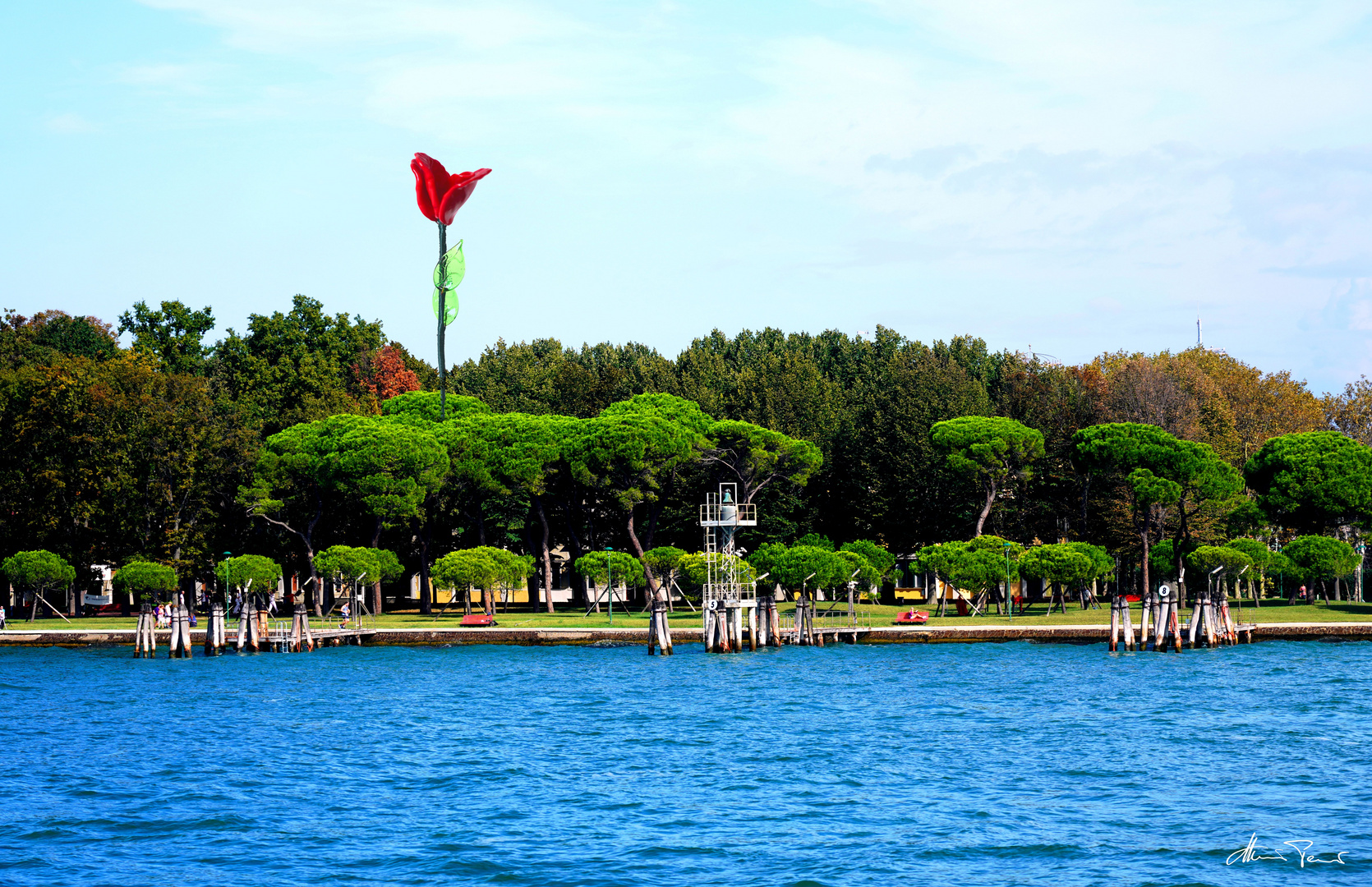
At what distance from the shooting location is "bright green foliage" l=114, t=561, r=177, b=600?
2884 inches

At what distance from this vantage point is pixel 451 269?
89.9 meters

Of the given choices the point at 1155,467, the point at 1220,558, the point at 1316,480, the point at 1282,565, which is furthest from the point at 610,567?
the point at 1316,480

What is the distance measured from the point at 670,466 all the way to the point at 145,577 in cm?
2825

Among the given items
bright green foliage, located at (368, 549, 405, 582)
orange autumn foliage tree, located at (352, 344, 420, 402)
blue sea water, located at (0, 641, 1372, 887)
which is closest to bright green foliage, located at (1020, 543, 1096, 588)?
blue sea water, located at (0, 641, 1372, 887)

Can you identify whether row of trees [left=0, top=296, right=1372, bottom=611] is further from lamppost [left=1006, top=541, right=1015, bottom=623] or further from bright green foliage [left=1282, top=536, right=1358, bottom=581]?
lamppost [left=1006, top=541, right=1015, bottom=623]

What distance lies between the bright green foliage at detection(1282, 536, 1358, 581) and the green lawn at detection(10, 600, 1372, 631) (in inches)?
88.2

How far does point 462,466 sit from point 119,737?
40949mm

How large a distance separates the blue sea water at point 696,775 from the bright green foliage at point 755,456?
83.3 feet

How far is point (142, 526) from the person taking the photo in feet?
265

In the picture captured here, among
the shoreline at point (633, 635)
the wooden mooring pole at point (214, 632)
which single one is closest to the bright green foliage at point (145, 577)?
the shoreline at point (633, 635)

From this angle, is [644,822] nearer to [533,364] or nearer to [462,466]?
[462,466]

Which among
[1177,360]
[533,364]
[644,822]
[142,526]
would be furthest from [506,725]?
[533,364]

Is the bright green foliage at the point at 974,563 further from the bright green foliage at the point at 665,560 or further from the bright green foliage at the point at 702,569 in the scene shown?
the bright green foliage at the point at 665,560

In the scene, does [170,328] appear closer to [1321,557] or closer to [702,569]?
[702,569]
